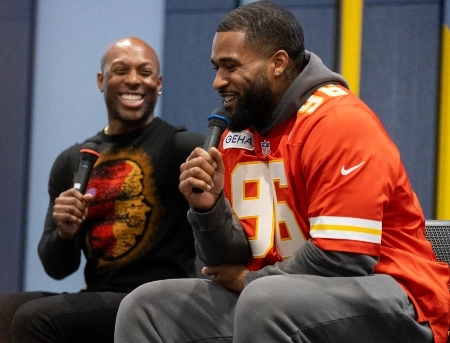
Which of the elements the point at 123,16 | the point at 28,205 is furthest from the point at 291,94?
the point at 28,205

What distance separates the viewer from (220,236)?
1.48m

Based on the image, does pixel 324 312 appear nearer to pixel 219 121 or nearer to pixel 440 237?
pixel 219 121

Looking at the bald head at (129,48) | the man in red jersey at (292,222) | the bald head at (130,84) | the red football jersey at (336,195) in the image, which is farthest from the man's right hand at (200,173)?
the bald head at (129,48)

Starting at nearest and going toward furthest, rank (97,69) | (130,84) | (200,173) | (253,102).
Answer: (200,173) → (253,102) → (130,84) → (97,69)

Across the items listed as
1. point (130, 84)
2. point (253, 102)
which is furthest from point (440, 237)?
point (130, 84)

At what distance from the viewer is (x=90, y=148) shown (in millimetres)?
1968

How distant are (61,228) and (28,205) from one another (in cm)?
90

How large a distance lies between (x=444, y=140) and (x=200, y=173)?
4.80ft

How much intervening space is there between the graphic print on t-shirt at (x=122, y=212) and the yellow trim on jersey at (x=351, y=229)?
0.86 metres

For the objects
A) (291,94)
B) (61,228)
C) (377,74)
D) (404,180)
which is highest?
(377,74)

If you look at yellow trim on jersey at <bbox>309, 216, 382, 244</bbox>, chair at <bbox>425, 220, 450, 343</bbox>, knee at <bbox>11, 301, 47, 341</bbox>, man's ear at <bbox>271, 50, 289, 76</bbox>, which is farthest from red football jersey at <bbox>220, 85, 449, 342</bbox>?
knee at <bbox>11, 301, 47, 341</bbox>

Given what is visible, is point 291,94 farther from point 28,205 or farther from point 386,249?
point 28,205

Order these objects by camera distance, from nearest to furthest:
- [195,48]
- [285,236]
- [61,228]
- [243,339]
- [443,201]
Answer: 1. [243,339]
2. [285,236]
3. [61,228]
4. [443,201]
5. [195,48]

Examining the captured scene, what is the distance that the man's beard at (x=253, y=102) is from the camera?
155cm
